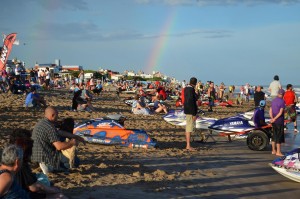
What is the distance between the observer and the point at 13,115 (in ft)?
51.9

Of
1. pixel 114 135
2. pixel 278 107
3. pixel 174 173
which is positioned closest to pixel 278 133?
pixel 278 107

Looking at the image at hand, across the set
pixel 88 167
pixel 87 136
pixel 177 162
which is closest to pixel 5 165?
pixel 88 167

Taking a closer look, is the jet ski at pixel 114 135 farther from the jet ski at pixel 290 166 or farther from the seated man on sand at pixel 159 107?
the seated man on sand at pixel 159 107

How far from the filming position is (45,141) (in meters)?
6.79

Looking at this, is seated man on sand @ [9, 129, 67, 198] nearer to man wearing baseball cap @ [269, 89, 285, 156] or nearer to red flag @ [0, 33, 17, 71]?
man wearing baseball cap @ [269, 89, 285, 156]

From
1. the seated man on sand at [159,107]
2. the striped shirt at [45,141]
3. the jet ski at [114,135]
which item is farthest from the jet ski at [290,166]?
the seated man on sand at [159,107]

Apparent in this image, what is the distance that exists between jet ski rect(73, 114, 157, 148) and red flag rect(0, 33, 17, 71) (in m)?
9.76

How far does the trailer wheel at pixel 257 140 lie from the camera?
1190 cm

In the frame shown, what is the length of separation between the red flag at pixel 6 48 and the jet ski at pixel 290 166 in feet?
49.7

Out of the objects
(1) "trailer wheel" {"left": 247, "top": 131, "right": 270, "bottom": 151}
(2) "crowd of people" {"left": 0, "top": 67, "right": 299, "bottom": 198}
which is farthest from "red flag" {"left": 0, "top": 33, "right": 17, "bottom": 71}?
(1) "trailer wheel" {"left": 247, "top": 131, "right": 270, "bottom": 151}

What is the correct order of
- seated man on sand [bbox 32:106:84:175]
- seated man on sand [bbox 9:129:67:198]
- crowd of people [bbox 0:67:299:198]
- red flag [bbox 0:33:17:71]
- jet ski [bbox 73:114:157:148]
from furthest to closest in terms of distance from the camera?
1. red flag [bbox 0:33:17:71]
2. jet ski [bbox 73:114:157:148]
3. seated man on sand [bbox 32:106:84:175]
4. seated man on sand [bbox 9:129:67:198]
5. crowd of people [bbox 0:67:299:198]

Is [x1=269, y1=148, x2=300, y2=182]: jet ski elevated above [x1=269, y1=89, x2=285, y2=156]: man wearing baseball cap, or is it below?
below

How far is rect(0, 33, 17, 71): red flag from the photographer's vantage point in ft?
64.0

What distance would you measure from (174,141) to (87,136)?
3144mm
